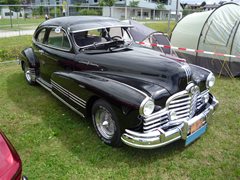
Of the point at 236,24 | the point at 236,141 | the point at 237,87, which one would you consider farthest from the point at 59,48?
the point at 236,24

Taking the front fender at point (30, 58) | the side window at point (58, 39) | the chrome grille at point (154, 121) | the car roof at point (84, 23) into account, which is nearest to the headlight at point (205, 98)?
the chrome grille at point (154, 121)

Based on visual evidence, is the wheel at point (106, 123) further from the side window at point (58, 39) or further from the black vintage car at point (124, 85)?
the side window at point (58, 39)

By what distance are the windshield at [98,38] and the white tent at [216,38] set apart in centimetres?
383

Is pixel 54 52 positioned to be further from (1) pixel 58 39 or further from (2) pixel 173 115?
(2) pixel 173 115

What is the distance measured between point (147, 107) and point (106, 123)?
87 centimetres

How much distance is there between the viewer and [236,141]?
12.4ft

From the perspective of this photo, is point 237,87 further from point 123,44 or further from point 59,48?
point 59,48

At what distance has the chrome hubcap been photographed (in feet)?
11.3

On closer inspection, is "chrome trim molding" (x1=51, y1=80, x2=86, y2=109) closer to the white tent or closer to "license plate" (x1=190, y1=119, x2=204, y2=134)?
"license plate" (x1=190, y1=119, x2=204, y2=134)

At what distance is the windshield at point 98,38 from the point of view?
4194 millimetres

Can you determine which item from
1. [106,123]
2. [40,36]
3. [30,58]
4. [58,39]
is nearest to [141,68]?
[106,123]

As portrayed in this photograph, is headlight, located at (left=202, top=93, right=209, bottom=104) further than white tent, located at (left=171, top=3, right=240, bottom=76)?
No

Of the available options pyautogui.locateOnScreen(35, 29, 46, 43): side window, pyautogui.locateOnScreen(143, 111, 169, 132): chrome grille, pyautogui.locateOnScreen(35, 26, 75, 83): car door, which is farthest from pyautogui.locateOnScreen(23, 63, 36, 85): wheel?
pyautogui.locateOnScreen(143, 111, 169, 132): chrome grille

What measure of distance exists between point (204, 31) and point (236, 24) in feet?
3.08
